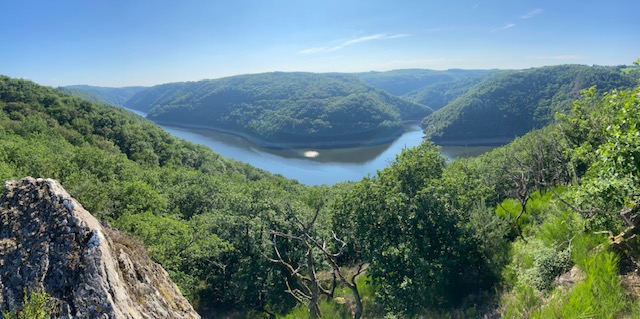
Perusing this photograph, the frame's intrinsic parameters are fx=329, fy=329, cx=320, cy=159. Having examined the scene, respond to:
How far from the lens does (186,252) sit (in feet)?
47.7

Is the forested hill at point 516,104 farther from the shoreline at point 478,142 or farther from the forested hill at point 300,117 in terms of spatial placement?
the forested hill at point 300,117

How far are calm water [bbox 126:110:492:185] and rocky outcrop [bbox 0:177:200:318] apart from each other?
227ft

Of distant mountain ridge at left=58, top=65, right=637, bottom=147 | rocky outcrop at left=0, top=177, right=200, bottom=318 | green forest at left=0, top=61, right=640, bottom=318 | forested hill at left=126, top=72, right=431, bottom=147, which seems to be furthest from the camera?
forested hill at left=126, top=72, right=431, bottom=147

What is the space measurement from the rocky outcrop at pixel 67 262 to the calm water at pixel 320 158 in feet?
227

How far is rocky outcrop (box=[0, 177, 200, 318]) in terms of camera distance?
398 centimetres

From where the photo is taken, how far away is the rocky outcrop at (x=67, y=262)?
13.1 feet

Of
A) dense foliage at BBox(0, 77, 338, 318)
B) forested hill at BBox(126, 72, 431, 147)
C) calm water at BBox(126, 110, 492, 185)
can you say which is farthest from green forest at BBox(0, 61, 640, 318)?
forested hill at BBox(126, 72, 431, 147)

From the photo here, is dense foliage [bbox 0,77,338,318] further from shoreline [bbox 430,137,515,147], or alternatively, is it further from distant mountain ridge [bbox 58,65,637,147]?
shoreline [bbox 430,137,515,147]

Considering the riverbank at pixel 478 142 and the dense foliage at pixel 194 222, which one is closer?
the dense foliage at pixel 194 222

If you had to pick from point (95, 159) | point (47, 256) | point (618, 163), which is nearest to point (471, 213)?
point (618, 163)

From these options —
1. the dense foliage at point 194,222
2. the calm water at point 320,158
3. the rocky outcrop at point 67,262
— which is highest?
the rocky outcrop at point 67,262

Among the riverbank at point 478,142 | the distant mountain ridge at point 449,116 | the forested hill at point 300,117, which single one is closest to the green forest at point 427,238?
the riverbank at point 478,142

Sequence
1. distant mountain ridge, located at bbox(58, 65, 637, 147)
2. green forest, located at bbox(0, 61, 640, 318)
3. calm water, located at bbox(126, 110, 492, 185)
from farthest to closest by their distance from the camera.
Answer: distant mountain ridge, located at bbox(58, 65, 637, 147)
calm water, located at bbox(126, 110, 492, 185)
green forest, located at bbox(0, 61, 640, 318)

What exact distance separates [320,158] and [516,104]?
87027 mm
